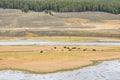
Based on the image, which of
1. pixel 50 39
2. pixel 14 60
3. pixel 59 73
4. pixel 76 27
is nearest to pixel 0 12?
pixel 76 27

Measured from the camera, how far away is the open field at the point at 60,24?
397 ft

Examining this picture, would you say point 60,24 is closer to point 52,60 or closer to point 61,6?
point 61,6

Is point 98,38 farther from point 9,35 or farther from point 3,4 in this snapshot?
point 3,4

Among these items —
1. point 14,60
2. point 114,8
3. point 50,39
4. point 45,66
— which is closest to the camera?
point 45,66

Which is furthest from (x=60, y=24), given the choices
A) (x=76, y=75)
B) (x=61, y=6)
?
(x=76, y=75)

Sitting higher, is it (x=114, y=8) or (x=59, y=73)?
(x=59, y=73)

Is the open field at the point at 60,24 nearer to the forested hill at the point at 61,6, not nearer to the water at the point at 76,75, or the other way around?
the forested hill at the point at 61,6

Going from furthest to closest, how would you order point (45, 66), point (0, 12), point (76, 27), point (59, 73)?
point (0, 12), point (76, 27), point (45, 66), point (59, 73)

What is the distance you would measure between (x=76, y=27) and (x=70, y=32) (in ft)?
39.1

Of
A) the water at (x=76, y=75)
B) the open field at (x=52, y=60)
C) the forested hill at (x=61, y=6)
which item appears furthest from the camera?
the forested hill at (x=61, y=6)

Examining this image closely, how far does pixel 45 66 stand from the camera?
58.9m

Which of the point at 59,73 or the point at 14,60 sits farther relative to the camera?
the point at 14,60

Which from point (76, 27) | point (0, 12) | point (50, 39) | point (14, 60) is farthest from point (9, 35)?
point (14, 60)

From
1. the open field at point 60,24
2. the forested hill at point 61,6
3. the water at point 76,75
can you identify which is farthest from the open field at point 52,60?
the forested hill at point 61,6
